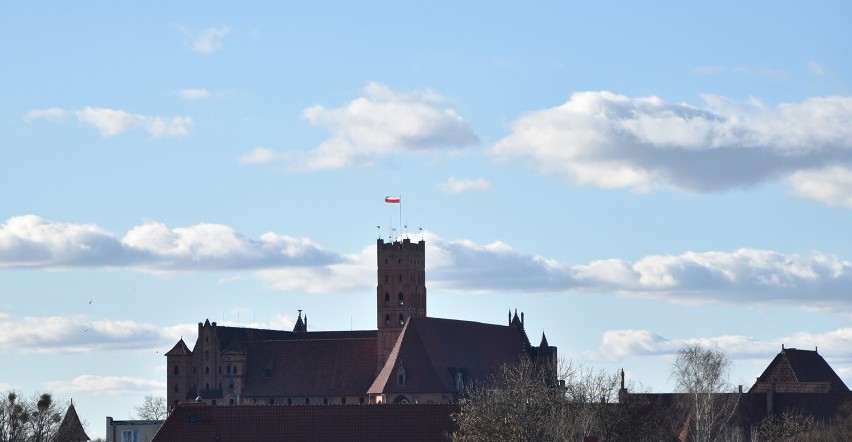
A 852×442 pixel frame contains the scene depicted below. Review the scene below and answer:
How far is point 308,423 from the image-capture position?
118 meters

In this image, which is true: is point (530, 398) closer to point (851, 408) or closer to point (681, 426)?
point (681, 426)

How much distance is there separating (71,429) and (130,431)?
9.20 m

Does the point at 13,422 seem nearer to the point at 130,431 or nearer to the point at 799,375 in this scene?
the point at 130,431

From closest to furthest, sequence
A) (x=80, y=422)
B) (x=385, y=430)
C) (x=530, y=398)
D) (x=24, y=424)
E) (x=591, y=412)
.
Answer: (x=530, y=398) → (x=591, y=412) → (x=385, y=430) → (x=24, y=424) → (x=80, y=422)

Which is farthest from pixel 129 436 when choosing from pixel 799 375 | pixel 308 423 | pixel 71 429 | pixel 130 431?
pixel 799 375

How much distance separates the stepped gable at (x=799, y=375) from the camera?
6949 inches

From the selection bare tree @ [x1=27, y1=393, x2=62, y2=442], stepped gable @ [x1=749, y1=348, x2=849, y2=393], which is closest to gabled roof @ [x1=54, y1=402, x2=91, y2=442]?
bare tree @ [x1=27, y1=393, x2=62, y2=442]

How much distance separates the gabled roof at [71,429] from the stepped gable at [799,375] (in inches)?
2253

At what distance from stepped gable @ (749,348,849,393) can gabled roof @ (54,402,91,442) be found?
57236 mm

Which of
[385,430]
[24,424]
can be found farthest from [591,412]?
[24,424]

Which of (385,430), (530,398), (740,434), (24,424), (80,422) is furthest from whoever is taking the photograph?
(80,422)

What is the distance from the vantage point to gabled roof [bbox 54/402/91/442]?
478 feet

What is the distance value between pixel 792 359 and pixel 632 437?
226ft

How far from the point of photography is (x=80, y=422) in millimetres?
171625
